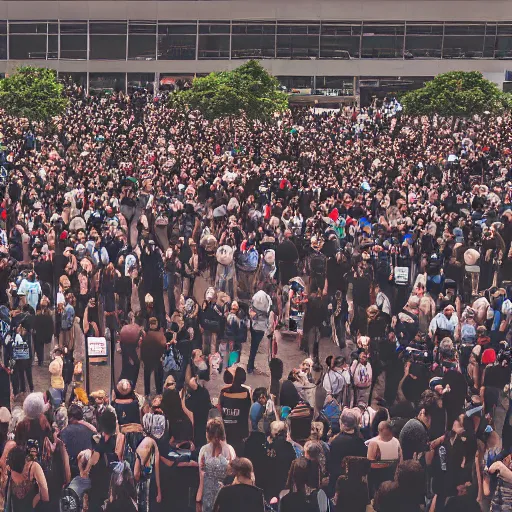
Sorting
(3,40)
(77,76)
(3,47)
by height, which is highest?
(3,40)

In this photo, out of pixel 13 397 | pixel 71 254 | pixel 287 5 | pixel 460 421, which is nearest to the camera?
pixel 460 421

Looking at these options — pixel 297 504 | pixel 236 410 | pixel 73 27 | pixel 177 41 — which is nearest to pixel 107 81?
pixel 73 27

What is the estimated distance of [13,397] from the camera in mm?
13602

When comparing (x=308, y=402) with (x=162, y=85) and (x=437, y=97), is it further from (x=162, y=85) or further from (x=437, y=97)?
(x=162, y=85)

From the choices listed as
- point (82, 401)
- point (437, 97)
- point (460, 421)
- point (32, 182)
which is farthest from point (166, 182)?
point (437, 97)

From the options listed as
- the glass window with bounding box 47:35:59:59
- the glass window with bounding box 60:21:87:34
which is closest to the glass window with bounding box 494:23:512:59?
the glass window with bounding box 60:21:87:34

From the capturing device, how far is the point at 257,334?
47.3 ft

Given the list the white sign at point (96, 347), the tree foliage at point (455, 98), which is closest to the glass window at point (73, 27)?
the tree foliage at point (455, 98)

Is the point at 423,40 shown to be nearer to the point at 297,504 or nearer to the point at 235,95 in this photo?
the point at 235,95

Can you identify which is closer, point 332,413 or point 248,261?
point 332,413

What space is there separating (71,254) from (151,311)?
9.56ft

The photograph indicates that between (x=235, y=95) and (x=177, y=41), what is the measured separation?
24619 mm

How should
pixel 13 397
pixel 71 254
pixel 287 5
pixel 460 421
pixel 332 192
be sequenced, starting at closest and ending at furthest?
pixel 460 421
pixel 13 397
pixel 71 254
pixel 332 192
pixel 287 5

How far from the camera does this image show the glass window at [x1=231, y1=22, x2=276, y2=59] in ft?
206
